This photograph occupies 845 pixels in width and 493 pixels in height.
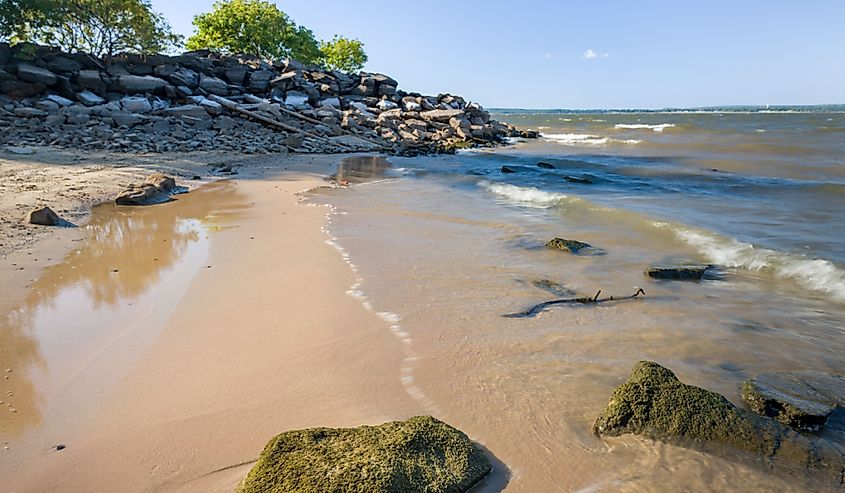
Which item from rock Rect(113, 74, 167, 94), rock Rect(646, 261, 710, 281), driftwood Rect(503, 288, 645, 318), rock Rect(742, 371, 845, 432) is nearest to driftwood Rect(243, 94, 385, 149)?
rock Rect(113, 74, 167, 94)

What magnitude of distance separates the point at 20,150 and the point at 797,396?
52.8 feet

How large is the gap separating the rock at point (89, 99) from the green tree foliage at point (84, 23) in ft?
13.3

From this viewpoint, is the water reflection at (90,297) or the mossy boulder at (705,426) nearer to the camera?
the mossy boulder at (705,426)

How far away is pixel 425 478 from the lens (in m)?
2.15

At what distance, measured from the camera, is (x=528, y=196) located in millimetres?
11398

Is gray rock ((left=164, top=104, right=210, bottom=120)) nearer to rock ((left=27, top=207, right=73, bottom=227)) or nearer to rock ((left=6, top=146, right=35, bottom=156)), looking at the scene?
rock ((left=6, top=146, right=35, bottom=156))

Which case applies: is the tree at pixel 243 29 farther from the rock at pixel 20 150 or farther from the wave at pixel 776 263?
the wave at pixel 776 263

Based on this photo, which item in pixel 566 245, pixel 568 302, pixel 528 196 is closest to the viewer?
pixel 568 302

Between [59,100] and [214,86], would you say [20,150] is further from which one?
[214,86]

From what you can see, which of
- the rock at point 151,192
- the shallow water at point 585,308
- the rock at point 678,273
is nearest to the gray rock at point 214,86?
the rock at point 151,192

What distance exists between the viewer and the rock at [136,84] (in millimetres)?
20734

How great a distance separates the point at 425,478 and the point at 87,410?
Answer: 79.1 inches

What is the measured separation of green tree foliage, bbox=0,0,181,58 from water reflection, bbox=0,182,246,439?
19.6m

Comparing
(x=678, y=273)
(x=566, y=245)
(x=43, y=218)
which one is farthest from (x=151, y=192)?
(x=678, y=273)
